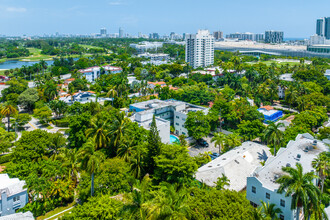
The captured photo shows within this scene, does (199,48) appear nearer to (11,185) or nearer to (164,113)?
(164,113)

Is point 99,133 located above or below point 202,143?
above

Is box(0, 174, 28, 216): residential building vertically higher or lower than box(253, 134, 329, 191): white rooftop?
lower

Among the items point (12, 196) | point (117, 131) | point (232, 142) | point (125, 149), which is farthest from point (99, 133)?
point (232, 142)

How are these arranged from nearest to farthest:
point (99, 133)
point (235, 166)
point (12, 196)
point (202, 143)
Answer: point (12, 196) < point (235, 166) < point (99, 133) < point (202, 143)

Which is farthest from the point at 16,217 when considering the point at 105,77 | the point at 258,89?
the point at 105,77

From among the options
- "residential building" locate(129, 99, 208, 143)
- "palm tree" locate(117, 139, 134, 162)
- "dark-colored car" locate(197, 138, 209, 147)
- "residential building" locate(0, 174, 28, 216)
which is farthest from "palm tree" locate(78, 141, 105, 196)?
"dark-colored car" locate(197, 138, 209, 147)

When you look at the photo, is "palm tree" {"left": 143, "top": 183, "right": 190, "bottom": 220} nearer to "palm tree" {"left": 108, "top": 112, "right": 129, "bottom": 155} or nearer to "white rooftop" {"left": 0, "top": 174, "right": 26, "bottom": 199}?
"white rooftop" {"left": 0, "top": 174, "right": 26, "bottom": 199}

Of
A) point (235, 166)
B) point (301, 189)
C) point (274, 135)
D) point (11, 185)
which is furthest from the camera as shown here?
point (274, 135)
